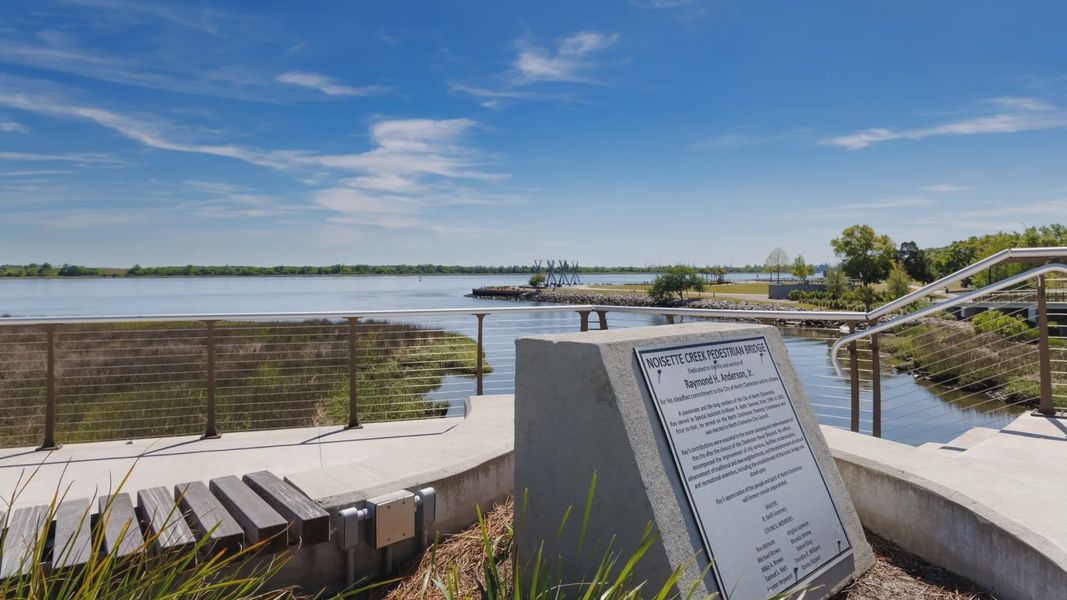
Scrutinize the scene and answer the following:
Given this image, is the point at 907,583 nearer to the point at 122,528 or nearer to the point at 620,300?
the point at 122,528

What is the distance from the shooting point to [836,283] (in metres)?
67.6

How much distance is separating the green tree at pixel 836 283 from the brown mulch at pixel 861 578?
68.9 meters

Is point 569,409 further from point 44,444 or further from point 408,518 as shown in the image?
point 44,444

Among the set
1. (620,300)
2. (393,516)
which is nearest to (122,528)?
(393,516)

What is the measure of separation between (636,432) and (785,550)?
2.84ft

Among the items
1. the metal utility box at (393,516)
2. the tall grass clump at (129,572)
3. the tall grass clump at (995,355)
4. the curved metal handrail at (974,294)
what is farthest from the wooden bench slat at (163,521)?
the curved metal handrail at (974,294)

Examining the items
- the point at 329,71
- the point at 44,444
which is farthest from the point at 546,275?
the point at 44,444

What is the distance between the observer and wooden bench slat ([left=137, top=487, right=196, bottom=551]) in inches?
86.1

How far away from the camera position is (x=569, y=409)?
2.46 metres

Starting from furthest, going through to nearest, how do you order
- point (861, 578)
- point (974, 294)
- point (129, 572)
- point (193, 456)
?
1. point (193, 456)
2. point (974, 294)
3. point (861, 578)
4. point (129, 572)

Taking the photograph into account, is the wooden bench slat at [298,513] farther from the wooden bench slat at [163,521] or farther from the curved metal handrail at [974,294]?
the curved metal handrail at [974,294]

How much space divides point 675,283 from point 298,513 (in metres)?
91.9

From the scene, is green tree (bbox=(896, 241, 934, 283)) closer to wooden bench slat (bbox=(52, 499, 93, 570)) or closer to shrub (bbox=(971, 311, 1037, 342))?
shrub (bbox=(971, 311, 1037, 342))

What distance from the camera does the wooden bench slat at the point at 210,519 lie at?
7.48ft
